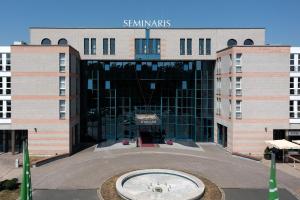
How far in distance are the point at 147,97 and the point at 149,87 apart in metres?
1.65

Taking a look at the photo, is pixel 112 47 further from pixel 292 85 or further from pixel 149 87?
pixel 292 85

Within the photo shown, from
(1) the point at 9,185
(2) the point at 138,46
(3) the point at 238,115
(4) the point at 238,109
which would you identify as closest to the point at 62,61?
(2) the point at 138,46

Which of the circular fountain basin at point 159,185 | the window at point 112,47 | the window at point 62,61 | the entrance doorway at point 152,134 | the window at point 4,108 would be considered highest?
the window at point 112,47

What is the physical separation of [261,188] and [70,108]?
25042mm

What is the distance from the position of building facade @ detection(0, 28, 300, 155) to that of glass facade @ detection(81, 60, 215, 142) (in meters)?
0.16

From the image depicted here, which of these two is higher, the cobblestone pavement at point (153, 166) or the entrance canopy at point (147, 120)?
the entrance canopy at point (147, 120)

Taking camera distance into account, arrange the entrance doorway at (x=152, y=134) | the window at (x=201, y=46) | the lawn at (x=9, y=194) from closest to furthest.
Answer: the lawn at (x=9, y=194)
the window at (x=201, y=46)
the entrance doorway at (x=152, y=134)

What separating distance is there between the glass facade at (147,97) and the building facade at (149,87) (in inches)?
6.2

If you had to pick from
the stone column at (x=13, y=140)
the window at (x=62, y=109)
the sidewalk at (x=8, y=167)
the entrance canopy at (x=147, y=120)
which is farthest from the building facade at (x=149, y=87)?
the sidewalk at (x=8, y=167)

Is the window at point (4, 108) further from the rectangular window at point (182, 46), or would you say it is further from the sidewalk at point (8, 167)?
the rectangular window at point (182, 46)

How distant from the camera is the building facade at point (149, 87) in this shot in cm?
4097

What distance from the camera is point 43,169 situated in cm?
3447

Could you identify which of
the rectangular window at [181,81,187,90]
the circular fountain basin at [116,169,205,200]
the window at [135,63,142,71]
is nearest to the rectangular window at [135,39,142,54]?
the window at [135,63,142,71]

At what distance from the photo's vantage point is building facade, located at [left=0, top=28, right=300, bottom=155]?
40969mm
